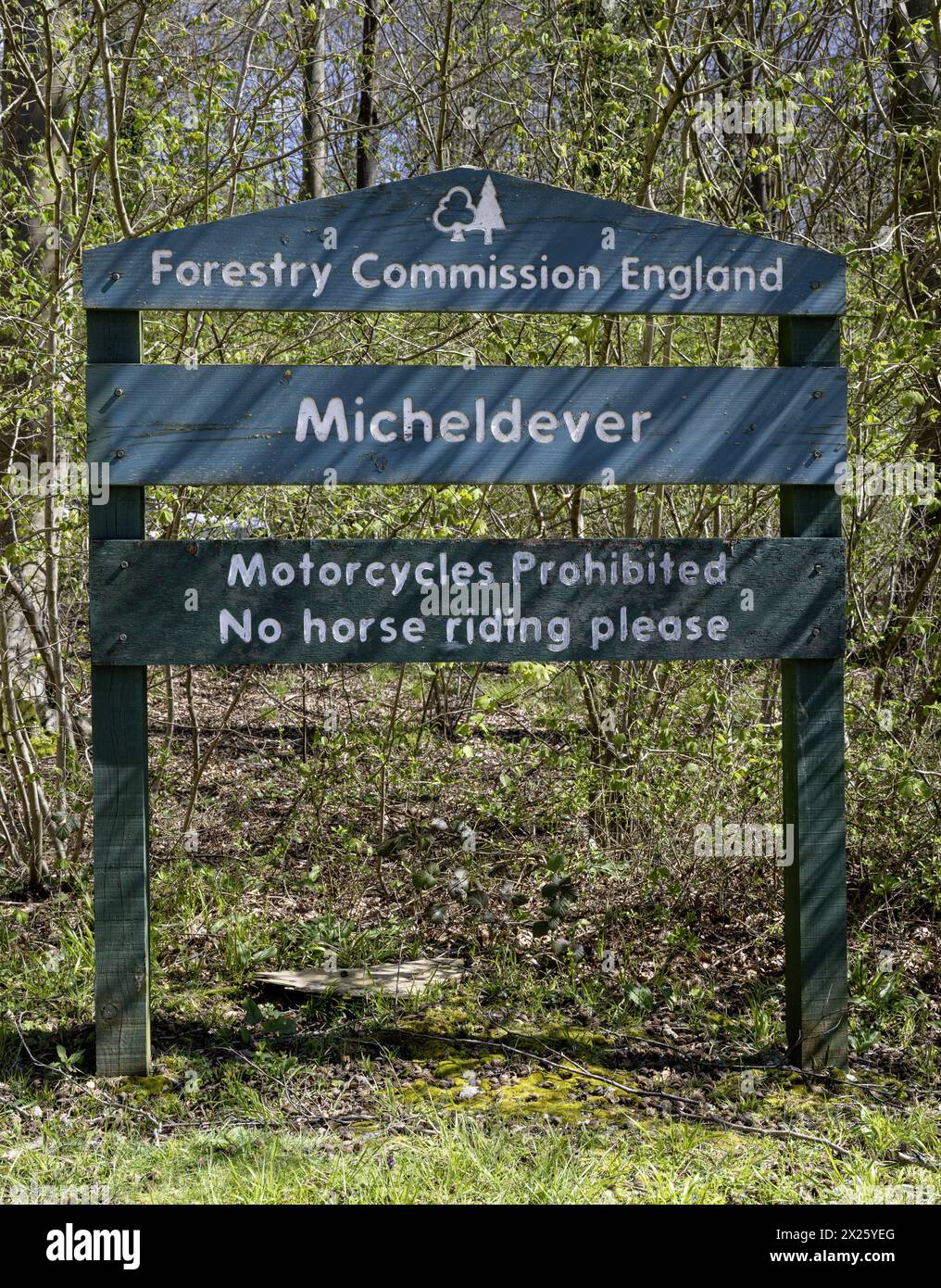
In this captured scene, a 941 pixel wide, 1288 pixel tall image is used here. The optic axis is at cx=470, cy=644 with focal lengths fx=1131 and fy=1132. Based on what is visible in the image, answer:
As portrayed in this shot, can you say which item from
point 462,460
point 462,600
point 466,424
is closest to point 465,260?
point 466,424

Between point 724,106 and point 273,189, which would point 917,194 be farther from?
point 273,189

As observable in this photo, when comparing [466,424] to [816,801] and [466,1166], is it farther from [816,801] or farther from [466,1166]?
[466,1166]

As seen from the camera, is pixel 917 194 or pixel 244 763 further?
pixel 244 763

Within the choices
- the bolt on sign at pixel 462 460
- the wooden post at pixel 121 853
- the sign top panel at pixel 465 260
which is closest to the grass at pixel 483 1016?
the wooden post at pixel 121 853

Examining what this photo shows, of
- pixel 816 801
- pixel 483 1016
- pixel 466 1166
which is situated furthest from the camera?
pixel 483 1016

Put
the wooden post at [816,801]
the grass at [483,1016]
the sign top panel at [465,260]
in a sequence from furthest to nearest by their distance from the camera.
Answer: the wooden post at [816,801] → the sign top panel at [465,260] → the grass at [483,1016]

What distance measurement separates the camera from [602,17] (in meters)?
5.16

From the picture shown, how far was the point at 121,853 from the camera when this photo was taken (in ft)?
10.9

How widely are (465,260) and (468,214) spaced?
13 cm

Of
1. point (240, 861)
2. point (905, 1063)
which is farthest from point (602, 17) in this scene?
point (905, 1063)

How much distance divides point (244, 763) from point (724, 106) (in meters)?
4.16

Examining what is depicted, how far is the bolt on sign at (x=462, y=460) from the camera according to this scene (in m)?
3.27

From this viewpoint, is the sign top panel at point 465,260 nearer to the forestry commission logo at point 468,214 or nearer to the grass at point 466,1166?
Result: the forestry commission logo at point 468,214
